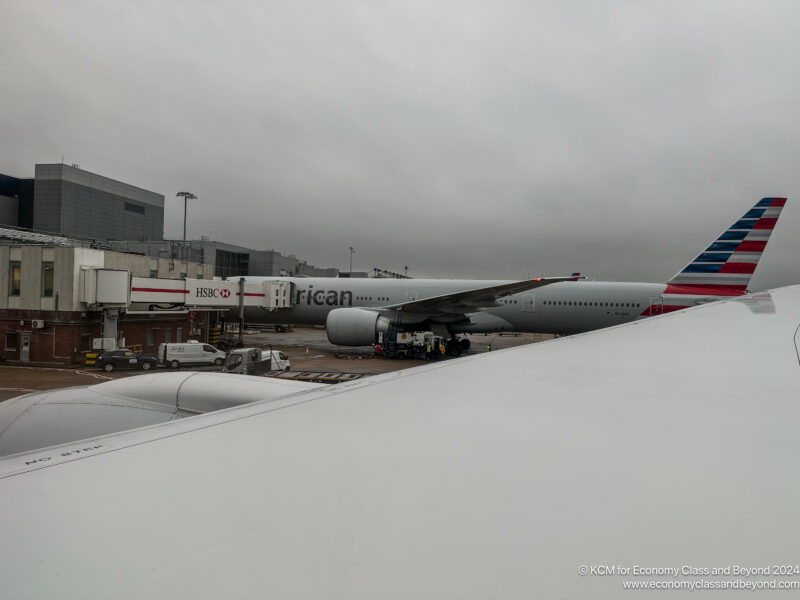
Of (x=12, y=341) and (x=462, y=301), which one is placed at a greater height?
(x=462, y=301)

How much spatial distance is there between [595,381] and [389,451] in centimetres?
158

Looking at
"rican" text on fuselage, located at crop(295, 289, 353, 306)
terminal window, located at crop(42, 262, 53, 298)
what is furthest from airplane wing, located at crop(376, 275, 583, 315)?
terminal window, located at crop(42, 262, 53, 298)

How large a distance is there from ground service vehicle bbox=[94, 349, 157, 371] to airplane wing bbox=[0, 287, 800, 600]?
1556 centimetres

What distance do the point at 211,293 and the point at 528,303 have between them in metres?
14.8

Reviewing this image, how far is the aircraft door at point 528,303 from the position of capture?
21.5 meters

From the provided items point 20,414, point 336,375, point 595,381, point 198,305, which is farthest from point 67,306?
point 595,381

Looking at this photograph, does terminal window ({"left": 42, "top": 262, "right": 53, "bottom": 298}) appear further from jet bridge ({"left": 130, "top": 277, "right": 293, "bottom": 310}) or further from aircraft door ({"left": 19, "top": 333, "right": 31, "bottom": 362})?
jet bridge ({"left": 130, "top": 277, "right": 293, "bottom": 310})

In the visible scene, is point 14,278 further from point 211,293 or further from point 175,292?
point 211,293

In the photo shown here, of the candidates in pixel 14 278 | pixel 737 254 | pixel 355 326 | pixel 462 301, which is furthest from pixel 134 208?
pixel 737 254

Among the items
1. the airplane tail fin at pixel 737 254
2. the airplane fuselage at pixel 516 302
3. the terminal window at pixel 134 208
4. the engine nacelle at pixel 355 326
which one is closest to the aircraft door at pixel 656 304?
the airplane fuselage at pixel 516 302

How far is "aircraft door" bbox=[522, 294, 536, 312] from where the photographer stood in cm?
2145

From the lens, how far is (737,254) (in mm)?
20047

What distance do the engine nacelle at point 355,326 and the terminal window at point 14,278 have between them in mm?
Answer: 11517

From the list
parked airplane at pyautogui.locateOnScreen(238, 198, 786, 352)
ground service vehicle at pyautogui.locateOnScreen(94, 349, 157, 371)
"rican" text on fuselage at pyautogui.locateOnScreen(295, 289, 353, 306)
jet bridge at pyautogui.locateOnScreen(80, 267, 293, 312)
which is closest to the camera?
ground service vehicle at pyautogui.locateOnScreen(94, 349, 157, 371)
